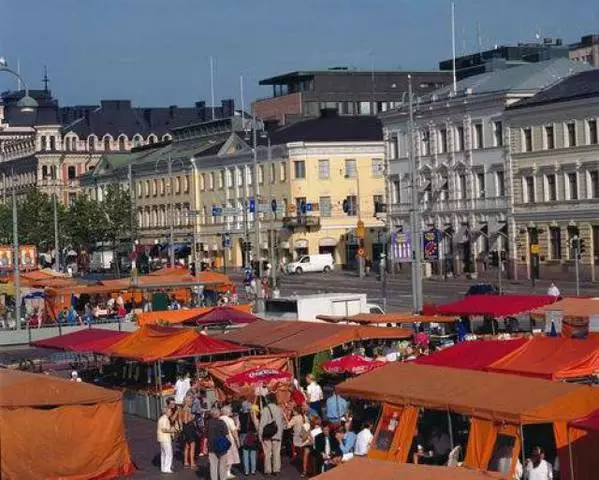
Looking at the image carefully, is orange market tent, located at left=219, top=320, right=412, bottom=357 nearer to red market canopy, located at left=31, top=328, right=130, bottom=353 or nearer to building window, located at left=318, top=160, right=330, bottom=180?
red market canopy, located at left=31, top=328, right=130, bottom=353

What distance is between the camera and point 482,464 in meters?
22.1

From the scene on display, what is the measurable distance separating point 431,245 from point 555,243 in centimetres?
632

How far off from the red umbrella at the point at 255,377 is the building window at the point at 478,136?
179 feet

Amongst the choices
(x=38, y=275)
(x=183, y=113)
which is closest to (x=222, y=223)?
(x=38, y=275)

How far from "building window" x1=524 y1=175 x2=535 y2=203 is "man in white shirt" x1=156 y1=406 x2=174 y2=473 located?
5516 cm

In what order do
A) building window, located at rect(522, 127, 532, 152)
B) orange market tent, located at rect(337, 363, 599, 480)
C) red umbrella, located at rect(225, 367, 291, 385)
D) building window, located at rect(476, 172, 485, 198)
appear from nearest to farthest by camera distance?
orange market tent, located at rect(337, 363, 599, 480)
red umbrella, located at rect(225, 367, 291, 385)
building window, located at rect(522, 127, 532, 152)
building window, located at rect(476, 172, 485, 198)

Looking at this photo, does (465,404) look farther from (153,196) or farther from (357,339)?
(153,196)

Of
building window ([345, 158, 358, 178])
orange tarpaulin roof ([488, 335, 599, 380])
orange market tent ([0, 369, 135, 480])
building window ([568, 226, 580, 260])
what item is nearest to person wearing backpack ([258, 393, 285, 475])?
orange market tent ([0, 369, 135, 480])

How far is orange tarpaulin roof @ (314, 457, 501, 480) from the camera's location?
15.7 metres

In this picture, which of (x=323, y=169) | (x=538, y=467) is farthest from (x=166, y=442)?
(x=323, y=169)

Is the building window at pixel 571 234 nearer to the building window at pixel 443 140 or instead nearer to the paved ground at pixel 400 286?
the paved ground at pixel 400 286

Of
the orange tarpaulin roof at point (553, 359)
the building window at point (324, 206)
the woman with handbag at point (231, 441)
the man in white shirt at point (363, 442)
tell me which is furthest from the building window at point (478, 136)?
the man in white shirt at point (363, 442)

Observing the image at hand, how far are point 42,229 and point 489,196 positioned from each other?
154ft

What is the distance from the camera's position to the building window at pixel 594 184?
2945 inches
